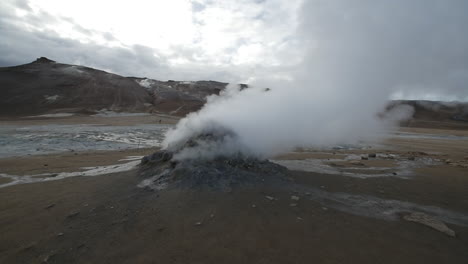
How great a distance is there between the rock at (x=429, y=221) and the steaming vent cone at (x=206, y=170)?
2.60 m

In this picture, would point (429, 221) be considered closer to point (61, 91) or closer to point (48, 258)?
point (48, 258)

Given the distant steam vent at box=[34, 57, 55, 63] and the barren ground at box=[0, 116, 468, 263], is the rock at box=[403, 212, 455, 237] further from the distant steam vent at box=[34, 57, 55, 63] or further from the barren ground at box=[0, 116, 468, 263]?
the distant steam vent at box=[34, 57, 55, 63]

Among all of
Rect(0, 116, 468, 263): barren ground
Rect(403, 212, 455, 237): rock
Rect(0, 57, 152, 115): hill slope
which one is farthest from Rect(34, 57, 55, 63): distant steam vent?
Rect(403, 212, 455, 237): rock

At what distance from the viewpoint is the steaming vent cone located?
18.4 ft

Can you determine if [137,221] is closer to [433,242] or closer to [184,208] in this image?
[184,208]

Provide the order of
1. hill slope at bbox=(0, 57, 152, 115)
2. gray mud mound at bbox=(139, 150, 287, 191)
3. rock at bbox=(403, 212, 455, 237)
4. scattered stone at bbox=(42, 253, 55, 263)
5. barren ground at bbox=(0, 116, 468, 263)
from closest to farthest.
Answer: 1. scattered stone at bbox=(42, 253, 55, 263)
2. barren ground at bbox=(0, 116, 468, 263)
3. rock at bbox=(403, 212, 455, 237)
4. gray mud mound at bbox=(139, 150, 287, 191)
5. hill slope at bbox=(0, 57, 152, 115)

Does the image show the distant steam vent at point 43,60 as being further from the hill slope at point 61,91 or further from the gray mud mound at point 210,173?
the gray mud mound at point 210,173

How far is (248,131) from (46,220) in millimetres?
5265

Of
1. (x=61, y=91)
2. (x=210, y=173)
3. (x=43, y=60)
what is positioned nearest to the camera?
(x=210, y=173)

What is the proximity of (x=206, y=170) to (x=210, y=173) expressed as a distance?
133 mm

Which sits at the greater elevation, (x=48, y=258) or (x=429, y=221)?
(x=429, y=221)

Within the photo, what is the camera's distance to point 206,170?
19.2ft

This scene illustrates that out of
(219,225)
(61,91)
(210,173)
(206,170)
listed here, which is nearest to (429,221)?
(219,225)

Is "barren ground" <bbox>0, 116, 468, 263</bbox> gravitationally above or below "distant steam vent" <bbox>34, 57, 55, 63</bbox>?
below
